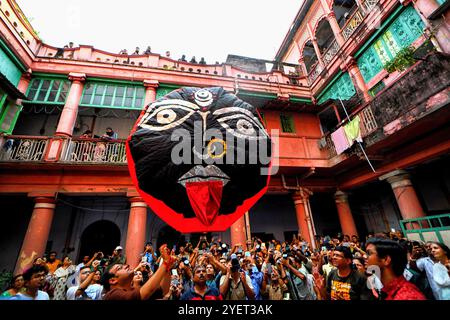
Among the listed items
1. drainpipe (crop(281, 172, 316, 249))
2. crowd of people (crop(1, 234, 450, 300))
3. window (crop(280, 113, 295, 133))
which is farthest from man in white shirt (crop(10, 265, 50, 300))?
window (crop(280, 113, 295, 133))

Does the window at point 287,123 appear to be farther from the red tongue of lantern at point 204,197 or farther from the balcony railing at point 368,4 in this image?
the red tongue of lantern at point 204,197

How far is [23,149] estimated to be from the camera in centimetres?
735

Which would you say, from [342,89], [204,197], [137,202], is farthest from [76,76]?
[342,89]

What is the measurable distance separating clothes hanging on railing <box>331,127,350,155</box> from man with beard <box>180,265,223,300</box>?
733 centimetres

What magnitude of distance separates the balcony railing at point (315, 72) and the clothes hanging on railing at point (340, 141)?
172 inches

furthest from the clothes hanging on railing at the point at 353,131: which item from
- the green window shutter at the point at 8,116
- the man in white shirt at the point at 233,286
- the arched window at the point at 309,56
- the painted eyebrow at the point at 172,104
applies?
the green window shutter at the point at 8,116

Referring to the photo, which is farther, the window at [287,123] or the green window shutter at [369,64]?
the window at [287,123]

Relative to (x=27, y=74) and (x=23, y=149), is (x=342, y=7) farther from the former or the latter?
(x=23, y=149)

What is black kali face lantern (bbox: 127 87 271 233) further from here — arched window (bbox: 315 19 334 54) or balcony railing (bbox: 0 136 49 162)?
arched window (bbox: 315 19 334 54)

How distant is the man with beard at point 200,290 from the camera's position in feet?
9.61

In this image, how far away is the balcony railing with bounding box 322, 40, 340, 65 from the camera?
10.5 m

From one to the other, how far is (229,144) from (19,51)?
10.9 meters
